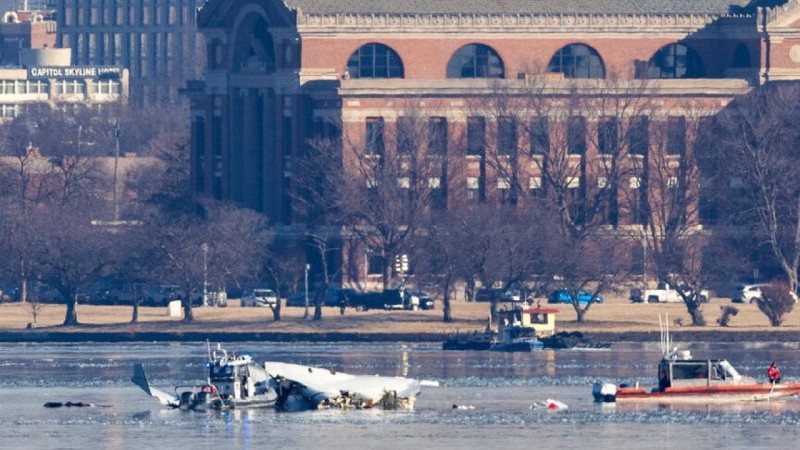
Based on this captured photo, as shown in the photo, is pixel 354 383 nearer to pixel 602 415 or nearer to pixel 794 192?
pixel 602 415

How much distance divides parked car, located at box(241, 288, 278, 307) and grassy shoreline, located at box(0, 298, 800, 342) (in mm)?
3518

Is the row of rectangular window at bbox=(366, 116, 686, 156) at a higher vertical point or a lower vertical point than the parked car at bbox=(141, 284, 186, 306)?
higher

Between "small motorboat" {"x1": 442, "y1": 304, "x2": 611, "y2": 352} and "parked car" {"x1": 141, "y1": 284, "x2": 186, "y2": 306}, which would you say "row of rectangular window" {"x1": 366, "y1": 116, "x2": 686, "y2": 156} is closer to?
"parked car" {"x1": 141, "y1": 284, "x2": 186, "y2": 306}

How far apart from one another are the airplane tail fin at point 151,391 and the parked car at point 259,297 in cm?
4896

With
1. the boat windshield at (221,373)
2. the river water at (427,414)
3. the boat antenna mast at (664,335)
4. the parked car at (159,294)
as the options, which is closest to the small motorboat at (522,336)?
the river water at (427,414)

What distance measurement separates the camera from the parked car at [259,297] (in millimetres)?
181375

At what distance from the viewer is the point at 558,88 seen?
194000 mm

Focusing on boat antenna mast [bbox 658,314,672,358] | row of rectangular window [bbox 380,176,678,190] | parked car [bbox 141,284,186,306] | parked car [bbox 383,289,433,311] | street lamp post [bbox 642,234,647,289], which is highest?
row of rectangular window [bbox 380,176,678,190]

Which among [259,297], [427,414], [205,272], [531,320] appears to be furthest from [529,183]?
[427,414]

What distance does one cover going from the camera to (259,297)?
184000mm

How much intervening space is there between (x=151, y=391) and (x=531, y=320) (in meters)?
36.4

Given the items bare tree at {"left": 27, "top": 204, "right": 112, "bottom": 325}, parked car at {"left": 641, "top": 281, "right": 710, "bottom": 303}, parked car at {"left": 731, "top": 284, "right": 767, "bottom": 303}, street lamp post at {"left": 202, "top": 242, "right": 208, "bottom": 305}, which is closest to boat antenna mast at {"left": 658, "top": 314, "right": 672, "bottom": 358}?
parked car at {"left": 731, "top": 284, "right": 767, "bottom": 303}

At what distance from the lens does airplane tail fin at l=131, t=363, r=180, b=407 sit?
12750 cm

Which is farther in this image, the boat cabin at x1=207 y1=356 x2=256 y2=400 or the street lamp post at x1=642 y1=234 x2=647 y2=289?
the street lamp post at x1=642 y1=234 x2=647 y2=289
